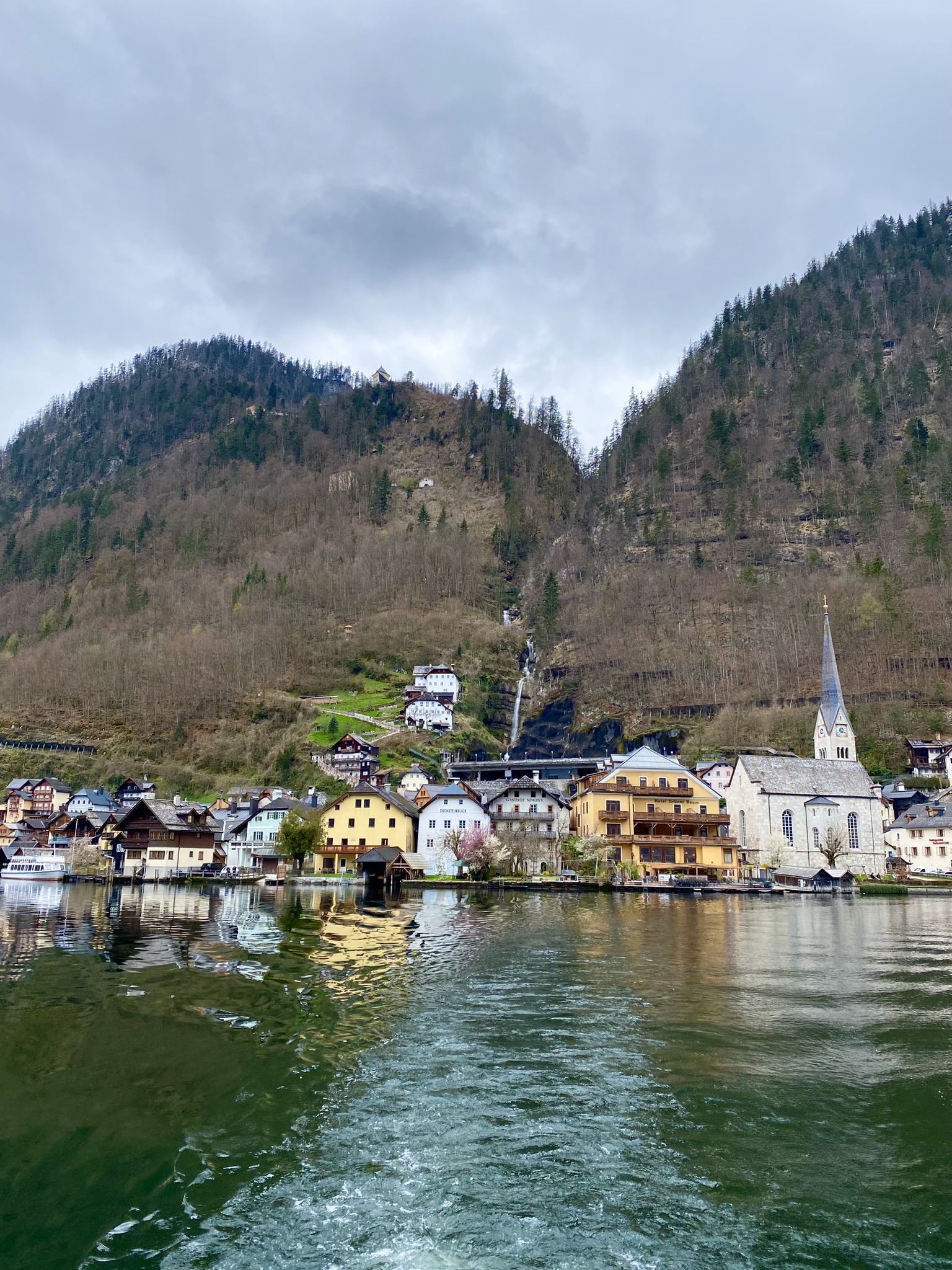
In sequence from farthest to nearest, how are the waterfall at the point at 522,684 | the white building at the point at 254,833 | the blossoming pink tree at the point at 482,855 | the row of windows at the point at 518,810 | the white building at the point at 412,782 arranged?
the waterfall at the point at 522,684 < the white building at the point at 412,782 < the white building at the point at 254,833 < the row of windows at the point at 518,810 < the blossoming pink tree at the point at 482,855

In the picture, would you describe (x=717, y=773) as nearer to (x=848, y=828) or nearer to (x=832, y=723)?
(x=848, y=828)

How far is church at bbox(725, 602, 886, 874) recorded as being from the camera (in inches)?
3098

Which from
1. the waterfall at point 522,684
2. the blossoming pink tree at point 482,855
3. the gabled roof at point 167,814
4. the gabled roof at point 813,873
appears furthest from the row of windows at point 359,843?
the waterfall at point 522,684

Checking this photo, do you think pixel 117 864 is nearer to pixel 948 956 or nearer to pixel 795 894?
pixel 795 894

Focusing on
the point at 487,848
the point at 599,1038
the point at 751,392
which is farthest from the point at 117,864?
the point at 751,392

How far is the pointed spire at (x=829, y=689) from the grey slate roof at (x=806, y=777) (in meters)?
20.8

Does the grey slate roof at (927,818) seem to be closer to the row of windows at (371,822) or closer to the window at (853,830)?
the window at (853,830)

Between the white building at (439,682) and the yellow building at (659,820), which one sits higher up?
the white building at (439,682)

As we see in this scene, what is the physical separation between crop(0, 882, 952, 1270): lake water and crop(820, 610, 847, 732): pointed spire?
8011 centimetres

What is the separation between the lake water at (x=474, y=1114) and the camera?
29.6 feet

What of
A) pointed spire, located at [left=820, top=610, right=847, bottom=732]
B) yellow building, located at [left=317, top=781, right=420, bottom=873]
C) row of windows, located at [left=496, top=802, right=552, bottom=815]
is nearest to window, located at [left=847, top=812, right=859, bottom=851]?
pointed spire, located at [left=820, top=610, right=847, bottom=732]

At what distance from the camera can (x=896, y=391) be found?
17738 cm

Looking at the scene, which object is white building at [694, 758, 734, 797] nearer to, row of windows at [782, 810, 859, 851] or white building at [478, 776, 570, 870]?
row of windows at [782, 810, 859, 851]

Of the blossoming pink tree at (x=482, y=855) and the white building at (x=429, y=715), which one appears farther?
the white building at (x=429, y=715)
